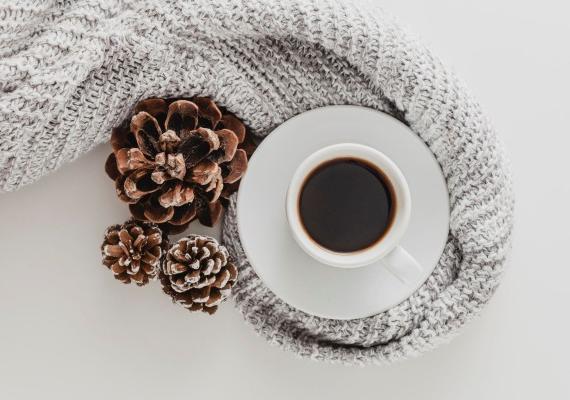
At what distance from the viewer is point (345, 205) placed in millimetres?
693

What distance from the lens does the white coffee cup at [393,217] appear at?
64 centimetres

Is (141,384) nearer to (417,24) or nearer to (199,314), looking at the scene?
(199,314)

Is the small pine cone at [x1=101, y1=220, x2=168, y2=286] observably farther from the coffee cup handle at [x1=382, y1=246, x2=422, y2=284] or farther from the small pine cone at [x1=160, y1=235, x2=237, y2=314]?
the coffee cup handle at [x1=382, y1=246, x2=422, y2=284]

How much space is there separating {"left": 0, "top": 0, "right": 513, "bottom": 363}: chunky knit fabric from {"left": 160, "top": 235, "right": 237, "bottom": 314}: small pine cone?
0.04m

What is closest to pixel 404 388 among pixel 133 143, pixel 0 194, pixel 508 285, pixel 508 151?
pixel 508 285

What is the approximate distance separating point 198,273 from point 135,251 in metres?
0.08

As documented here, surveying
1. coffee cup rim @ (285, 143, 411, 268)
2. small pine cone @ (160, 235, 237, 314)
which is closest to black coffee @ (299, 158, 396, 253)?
coffee cup rim @ (285, 143, 411, 268)

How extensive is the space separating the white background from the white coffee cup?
7.4 inches

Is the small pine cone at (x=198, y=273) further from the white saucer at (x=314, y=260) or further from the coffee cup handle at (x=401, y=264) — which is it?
the coffee cup handle at (x=401, y=264)

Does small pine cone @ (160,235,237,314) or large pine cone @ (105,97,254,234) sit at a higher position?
large pine cone @ (105,97,254,234)

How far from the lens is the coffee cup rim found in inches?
25.3

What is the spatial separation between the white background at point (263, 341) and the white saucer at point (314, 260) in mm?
120

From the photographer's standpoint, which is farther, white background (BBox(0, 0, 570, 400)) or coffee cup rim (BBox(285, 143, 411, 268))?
white background (BBox(0, 0, 570, 400))

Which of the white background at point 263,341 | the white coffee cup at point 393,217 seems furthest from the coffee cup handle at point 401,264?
the white background at point 263,341
